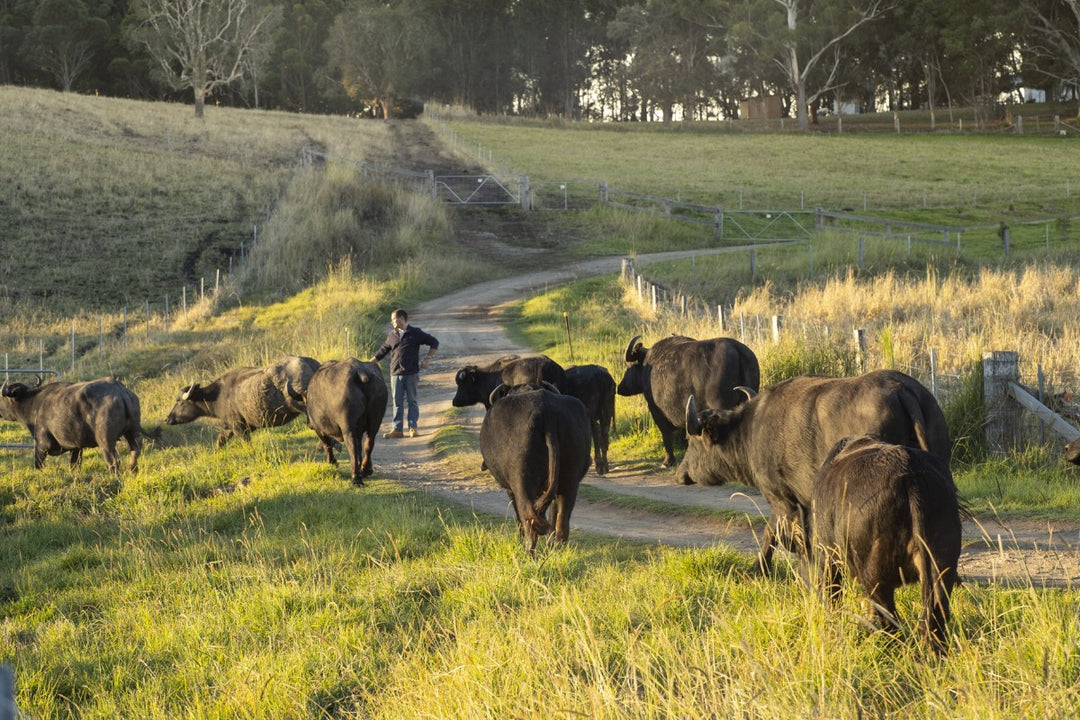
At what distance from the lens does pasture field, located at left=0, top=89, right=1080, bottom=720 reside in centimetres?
573

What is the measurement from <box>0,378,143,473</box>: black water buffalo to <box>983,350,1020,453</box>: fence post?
10658 mm

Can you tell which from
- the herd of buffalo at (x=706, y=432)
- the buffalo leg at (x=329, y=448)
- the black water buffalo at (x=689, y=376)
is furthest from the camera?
the buffalo leg at (x=329, y=448)

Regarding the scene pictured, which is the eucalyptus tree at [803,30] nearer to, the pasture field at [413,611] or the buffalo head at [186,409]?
the pasture field at [413,611]

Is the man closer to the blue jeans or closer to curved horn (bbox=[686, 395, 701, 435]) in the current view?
the blue jeans

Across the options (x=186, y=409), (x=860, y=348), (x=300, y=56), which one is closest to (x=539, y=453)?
(x=860, y=348)

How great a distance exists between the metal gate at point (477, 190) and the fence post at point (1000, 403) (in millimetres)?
31857

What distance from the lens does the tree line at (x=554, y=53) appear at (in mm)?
71625

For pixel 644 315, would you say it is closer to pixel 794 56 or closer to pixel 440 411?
pixel 440 411

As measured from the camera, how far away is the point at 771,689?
5199 millimetres

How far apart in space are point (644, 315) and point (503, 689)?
729 inches

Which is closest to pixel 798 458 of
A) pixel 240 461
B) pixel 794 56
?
pixel 240 461

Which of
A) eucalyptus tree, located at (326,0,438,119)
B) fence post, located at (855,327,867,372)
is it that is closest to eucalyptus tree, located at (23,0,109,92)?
eucalyptus tree, located at (326,0,438,119)

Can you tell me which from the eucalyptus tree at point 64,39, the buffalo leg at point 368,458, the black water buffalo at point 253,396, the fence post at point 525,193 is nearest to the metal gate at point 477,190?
the fence post at point 525,193

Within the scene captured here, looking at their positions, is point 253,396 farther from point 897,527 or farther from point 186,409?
point 897,527
